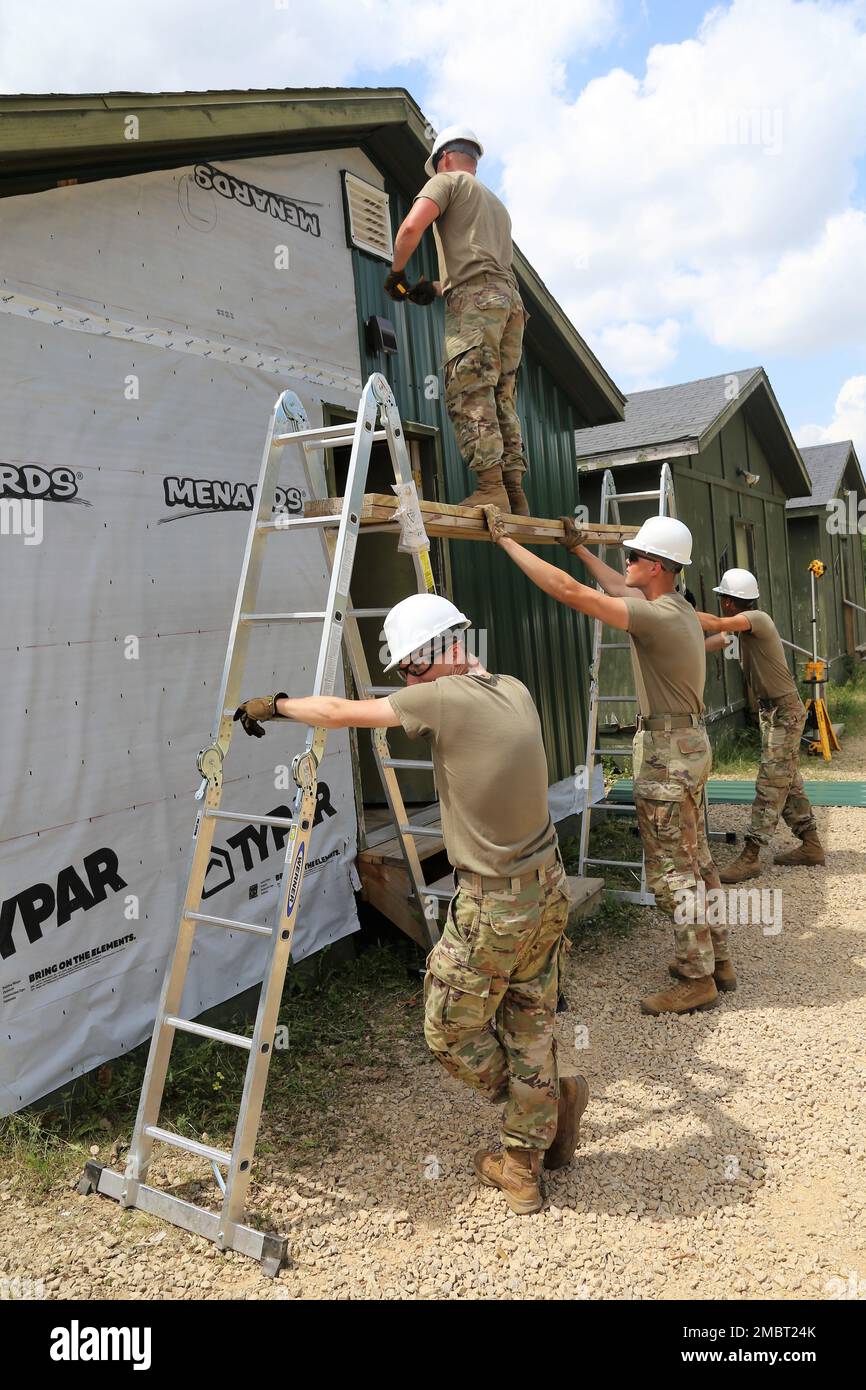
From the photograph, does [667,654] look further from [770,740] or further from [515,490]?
[770,740]

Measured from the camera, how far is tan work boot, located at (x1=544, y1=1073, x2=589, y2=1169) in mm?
3539

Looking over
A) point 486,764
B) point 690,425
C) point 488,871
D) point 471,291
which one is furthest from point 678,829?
point 690,425

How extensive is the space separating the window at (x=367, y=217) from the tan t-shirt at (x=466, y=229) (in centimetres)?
112

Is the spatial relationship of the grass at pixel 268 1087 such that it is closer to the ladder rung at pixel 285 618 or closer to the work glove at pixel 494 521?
the ladder rung at pixel 285 618

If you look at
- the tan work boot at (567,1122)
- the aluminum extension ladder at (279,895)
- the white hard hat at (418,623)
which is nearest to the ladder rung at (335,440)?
the aluminum extension ladder at (279,895)

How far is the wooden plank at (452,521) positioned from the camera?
13.0 feet

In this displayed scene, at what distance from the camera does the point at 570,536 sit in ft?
17.4

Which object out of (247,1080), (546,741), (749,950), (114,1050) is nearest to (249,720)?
(247,1080)

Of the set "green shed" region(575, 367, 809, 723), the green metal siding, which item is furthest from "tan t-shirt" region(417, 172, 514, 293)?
"green shed" region(575, 367, 809, 723)

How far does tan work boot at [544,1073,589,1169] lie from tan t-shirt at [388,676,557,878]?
99 cm

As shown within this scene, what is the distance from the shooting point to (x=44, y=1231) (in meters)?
3.25

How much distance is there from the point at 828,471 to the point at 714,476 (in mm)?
9867

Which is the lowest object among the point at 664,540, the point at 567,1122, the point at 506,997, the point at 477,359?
the point at 567,1122

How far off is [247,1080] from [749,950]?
3.91 m
